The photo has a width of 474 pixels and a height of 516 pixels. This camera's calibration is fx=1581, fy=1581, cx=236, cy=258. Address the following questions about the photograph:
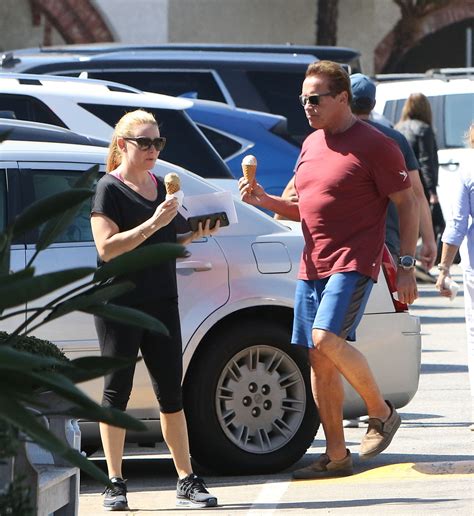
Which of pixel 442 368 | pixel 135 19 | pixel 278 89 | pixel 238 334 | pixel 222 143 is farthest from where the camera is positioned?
pixel 135 19

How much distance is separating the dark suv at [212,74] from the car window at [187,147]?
147 inches

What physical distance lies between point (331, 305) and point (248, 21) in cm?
2487

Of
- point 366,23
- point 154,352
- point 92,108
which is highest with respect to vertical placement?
point 366,23

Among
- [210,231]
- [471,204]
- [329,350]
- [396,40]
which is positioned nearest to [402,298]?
[329,350]

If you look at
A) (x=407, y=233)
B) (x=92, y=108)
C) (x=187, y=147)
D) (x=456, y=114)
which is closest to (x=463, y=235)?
(x=407, y=233)

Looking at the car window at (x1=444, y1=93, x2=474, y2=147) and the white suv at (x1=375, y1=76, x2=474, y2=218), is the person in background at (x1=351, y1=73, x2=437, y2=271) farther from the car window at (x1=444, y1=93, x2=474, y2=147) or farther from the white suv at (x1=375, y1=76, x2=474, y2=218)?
the car window at (x1=444, y1=93, x2=474, y2=147)

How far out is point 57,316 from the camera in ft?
11.0

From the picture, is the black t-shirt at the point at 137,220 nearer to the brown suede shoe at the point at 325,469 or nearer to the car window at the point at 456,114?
the brown suede shoe at the point at 325,469

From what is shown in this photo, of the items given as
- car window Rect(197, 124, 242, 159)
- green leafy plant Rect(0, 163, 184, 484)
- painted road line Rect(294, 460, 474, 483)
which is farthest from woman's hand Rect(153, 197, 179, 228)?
car window Rect(197, 124, 242, 159)

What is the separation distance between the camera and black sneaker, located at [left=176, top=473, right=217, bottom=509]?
680cm

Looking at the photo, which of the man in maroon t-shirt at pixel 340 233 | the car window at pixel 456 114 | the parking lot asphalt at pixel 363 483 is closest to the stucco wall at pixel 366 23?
the car window at pixel 456 114

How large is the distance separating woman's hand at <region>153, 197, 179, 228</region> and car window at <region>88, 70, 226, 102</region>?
28.1 ft

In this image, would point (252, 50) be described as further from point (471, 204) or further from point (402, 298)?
point (402, 298)

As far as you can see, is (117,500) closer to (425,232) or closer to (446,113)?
(425,232)
